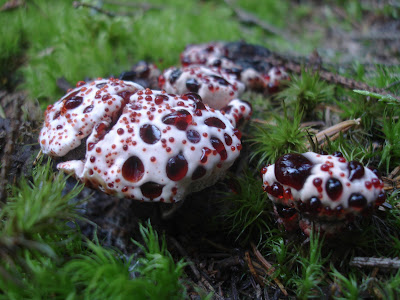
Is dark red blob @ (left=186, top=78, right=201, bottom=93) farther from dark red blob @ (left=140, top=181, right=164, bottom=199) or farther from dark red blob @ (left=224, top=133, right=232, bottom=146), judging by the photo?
dark red blob @ (left=140, top=181, right=164, bottom=199)

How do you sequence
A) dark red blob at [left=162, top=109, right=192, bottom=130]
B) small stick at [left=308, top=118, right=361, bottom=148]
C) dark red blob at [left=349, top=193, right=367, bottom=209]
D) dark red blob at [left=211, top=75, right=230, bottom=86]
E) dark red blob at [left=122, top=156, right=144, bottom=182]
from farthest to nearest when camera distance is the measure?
dark red blob at [left=211, top=75, right=230, bottom=86] → small stick at [left=308, top=118, right=361, bottom=148] → dark red blob at [left=162, top=109, right=192, bottom=130] → dark red blob at [left=122, top=156, right=144, bottom=182] → dark red blob at [left=349, top=193, right=367, bottom=209]

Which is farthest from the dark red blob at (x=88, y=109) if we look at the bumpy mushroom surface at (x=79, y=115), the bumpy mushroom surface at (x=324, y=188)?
the bumpy mushroom surface at (x=324, y=188)

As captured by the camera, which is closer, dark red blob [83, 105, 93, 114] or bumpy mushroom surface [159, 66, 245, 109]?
dark red blob [83, 105, 93, 114]

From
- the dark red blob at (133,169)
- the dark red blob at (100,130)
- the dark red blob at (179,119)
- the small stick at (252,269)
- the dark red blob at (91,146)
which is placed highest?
the dark red blob at (179,119)

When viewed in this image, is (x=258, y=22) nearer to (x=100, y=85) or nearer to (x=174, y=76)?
(x=174, y=76)

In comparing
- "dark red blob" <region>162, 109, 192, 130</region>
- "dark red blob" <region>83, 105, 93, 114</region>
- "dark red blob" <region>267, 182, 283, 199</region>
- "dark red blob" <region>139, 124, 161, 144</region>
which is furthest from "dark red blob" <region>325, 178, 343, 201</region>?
"dark red blob" <region>83, 105, 93, 114</region>

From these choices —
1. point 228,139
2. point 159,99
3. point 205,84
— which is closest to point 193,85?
point 205,84

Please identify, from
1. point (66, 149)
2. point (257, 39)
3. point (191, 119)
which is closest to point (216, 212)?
point (191, 119)

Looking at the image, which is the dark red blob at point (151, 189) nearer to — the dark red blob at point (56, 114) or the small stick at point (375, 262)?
the dark red blob at point (56, 114)
